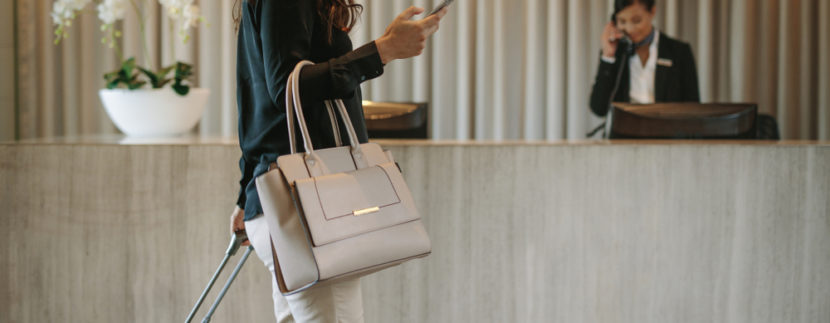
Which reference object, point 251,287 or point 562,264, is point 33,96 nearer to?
point 251,287

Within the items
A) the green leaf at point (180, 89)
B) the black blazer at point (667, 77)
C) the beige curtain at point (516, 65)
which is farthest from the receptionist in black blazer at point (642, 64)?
the green leaf at point (180, 89)

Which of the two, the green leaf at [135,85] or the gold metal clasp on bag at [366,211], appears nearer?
the gold metal clasp on bag at [366,211]

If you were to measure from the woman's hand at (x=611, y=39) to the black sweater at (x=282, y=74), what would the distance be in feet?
8.40

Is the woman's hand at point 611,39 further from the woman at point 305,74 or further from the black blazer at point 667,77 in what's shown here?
the woman at point 305,74

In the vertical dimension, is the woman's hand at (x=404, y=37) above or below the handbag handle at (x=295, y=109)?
above

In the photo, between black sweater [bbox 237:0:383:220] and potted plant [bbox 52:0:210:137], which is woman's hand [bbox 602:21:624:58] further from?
black sweater [bbox 237:0:383:220]

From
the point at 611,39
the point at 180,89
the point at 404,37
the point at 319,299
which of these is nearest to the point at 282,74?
the point at 404,37

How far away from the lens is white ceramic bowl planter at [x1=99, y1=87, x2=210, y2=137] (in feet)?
6.59

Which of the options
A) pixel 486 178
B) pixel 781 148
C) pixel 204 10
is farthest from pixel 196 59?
pixel 781 148

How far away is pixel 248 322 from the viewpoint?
1623mm

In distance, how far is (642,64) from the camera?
3.39 metres

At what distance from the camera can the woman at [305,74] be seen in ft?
A: 3.02

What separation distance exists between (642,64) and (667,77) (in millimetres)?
136

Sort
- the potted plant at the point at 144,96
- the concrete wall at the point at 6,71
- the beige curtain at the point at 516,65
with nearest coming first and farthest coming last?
the potted plant at the point at 144,96, the concrete wall at the point at 6,71, the beige curtain at the point at 516,65
